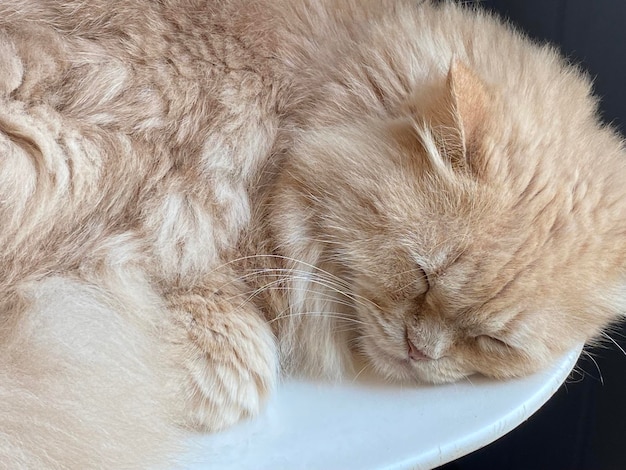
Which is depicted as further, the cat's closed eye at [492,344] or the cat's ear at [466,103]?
the cat's closed eye at [492,344]

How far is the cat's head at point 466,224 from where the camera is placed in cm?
104

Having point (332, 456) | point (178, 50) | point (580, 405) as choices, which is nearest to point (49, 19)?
point (178, 50)

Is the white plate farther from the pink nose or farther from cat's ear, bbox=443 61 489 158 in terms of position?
cat's ear, bbox=443 61 489 158

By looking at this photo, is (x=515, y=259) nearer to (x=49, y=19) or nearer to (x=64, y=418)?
(x=64, y=418)

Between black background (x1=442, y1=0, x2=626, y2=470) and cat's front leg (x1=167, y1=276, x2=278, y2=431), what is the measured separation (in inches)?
35.3

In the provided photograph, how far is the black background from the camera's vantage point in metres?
1.70

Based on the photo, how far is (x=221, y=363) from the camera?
1.12m

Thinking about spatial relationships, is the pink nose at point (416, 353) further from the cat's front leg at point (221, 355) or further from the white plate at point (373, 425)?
the cat's front leg at point (221, 355)

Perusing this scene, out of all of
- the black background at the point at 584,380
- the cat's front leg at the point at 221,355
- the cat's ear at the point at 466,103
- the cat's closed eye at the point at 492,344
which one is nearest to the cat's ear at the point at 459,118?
the cat's ear at the point at 466,103

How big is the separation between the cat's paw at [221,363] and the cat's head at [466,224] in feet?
0.51

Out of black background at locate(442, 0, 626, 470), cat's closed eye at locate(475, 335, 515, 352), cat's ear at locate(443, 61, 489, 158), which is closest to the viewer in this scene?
cat's ear at locate(443, 61, 489, 158)

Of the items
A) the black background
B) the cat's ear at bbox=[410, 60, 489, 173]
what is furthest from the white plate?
the black background

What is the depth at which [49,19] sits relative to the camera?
3.67 ft

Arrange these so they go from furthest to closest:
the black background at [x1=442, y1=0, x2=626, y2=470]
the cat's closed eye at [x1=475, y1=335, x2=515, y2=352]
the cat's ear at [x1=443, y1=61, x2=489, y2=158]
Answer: the black background at [x1=442, y1=0, x2=626, y2=470], the cat's closed eye at [x1=475, y1=335, x2=515, y2=352], the cat's ear at [x1=443, y1=61, x2=489, y2=158]
